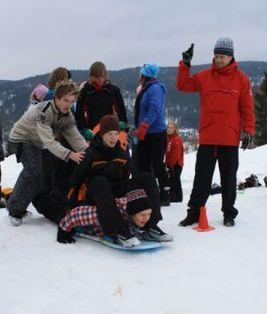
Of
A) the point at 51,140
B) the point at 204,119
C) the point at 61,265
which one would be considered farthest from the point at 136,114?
the point at 61,265

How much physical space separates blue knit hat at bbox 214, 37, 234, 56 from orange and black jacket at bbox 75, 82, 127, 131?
1.69 meters

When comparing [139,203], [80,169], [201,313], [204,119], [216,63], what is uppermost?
[216,63]

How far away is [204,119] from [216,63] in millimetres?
681

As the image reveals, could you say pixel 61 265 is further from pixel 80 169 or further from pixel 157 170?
pixel 157 170

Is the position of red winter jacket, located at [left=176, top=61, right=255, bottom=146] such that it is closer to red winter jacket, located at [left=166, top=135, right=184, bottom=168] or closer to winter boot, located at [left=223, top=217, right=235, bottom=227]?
winter boot, located at [left=223, top=217, right=235, bottom=227]

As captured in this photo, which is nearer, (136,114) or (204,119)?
(204,119)

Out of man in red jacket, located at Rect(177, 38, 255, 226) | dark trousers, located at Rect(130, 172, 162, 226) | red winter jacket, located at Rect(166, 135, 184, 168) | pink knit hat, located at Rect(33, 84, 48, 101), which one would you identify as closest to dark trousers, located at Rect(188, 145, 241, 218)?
man in red jacket, located at Rect(177, 38, 255, 226)

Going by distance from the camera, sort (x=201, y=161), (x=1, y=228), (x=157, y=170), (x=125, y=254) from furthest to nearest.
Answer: (x=157, y=170), (x=201, y=161), (x=1, y=228), (x=125, y=254)

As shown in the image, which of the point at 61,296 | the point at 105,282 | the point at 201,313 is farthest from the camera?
the point at 105,282

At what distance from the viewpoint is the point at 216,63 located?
560cm

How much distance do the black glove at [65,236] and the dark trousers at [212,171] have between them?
5.45 feet

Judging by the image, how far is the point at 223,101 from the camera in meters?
5.63

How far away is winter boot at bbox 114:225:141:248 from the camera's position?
4594 mm

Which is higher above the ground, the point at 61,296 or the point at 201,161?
the point at 201,161
